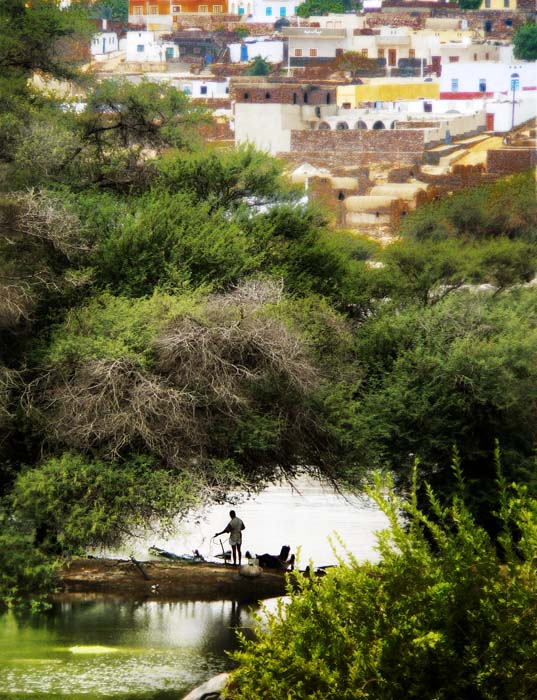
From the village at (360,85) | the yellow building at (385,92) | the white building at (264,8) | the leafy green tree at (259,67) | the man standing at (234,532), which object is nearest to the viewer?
the man standing at (234,532)

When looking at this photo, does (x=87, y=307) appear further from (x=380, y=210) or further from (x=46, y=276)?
(x=380, y=210)

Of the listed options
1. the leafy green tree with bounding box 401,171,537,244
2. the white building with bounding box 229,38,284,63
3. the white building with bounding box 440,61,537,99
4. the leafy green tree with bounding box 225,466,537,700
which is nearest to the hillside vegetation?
the leafy green tree with bounding box 225,466,537,700

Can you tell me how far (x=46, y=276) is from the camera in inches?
711

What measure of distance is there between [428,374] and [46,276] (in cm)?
499

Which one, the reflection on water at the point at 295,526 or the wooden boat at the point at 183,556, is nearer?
the wooden boat at the point at 183,556

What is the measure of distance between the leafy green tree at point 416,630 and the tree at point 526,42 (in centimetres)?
8112

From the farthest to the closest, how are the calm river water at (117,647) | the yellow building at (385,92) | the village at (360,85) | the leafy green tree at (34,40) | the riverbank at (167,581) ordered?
the yellow building at (385,92)
the village at (360,85)
the leafy green tree at (34,40)
the riverbank at (167,581)
the calm river water at (117,647)

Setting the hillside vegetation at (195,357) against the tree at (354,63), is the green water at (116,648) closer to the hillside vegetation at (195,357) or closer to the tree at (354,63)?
the hillside vegetation at (195,357)

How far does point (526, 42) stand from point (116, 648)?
77069mm

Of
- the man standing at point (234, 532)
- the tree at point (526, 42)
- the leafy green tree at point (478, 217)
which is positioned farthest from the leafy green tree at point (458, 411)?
the tree at point (526, 42)

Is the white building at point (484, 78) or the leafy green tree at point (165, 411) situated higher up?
the white building at point (484, 78)

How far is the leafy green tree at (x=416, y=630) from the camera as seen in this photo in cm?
→ 726

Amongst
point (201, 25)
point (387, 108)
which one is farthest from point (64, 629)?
point (201, 25)

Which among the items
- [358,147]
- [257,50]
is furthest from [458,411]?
[257,50]
